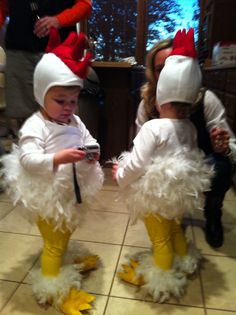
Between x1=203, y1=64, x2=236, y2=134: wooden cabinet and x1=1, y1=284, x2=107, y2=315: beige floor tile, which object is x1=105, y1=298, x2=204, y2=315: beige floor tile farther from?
x1=203, y1=64, x2=236, y2=134: wooden cabinet

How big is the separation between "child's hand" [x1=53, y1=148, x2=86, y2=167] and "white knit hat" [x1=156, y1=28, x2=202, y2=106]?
31cm

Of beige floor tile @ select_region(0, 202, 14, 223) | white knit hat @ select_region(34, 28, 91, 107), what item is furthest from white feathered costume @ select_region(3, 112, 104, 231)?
beige floor tile @ select_region(0, 202, 14, 223)

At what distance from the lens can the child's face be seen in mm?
896

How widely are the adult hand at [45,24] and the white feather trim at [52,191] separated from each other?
A: 72 cm

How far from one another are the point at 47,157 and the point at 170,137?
0.37 meters

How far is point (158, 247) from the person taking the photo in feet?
3.31

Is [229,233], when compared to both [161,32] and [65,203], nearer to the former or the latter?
[65,203]

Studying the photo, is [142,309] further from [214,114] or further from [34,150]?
[214,114]

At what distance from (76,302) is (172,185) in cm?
48

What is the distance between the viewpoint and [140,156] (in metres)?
0.93

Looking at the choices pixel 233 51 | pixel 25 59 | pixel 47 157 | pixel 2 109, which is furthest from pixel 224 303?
pixel 2 109

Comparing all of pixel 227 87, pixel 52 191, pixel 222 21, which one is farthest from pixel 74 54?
pixel 222 21

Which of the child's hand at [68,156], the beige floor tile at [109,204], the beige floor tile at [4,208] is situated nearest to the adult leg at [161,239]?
the child's hand at [68,156]

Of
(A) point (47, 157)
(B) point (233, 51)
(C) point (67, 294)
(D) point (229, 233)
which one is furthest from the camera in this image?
(B) point (233, 51)
